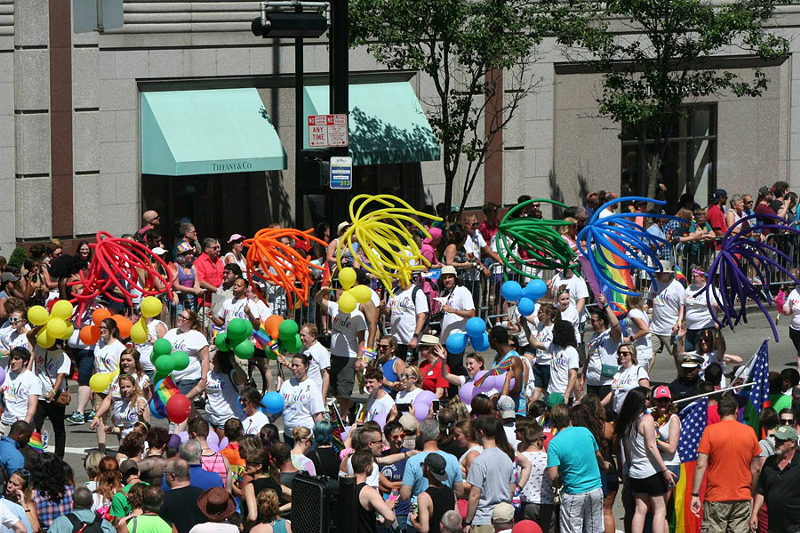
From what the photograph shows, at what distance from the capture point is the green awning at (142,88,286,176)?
2175 cm

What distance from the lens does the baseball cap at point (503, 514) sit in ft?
34.3

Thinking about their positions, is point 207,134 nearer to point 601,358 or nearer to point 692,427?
point 601,358

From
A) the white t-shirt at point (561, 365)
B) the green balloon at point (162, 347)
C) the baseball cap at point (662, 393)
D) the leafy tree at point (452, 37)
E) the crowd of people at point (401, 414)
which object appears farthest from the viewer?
the leafy tree at point (452, 37)

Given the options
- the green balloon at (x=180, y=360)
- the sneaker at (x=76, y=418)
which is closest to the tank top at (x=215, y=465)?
the green balloon at (x=180, y=360)

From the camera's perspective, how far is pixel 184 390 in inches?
568

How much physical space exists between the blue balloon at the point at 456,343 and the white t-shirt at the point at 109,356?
11.6 ft

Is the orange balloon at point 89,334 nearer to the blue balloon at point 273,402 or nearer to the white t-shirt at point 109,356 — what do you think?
the white t-shirt at point 109,356

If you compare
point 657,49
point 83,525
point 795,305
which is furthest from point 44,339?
point 657,49

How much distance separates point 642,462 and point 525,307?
379cm

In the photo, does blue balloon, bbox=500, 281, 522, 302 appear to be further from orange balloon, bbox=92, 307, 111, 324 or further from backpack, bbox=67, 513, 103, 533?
backpack, bbox=67, 513, 103, 533

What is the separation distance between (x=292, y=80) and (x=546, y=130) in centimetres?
497

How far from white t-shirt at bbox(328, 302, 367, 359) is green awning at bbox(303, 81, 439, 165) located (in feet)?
25.2

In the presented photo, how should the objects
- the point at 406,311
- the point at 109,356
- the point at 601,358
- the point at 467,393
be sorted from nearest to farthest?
the point at 467,393 < the point at 601,358 < the point at 109,356 < the point at 406,311

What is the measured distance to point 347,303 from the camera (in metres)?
15.1
